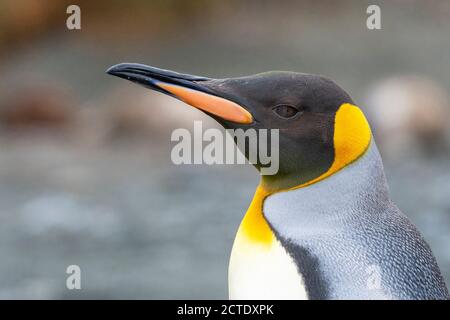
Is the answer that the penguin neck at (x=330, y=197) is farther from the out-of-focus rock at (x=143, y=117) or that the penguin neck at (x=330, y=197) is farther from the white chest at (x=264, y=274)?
the out-of-focus rock at (x=143, y=117)

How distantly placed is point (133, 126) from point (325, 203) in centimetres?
527

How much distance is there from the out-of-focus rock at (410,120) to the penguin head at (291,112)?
16.8ft

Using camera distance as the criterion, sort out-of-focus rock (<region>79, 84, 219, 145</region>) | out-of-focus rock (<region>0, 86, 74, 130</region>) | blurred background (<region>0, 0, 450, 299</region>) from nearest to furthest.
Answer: blurred background (<region>0, 0, 450, 299</region>) < out-of-focus rock (<region>79, 84, 219, 145</region>) < out-of-focus rock (<region>0, 86, 74, 130</region>)

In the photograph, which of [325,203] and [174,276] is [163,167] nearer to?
[174,276]

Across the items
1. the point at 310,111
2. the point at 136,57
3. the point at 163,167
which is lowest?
the point at 163,167

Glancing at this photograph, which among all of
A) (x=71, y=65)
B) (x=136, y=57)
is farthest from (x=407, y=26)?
(x=71, y=65)

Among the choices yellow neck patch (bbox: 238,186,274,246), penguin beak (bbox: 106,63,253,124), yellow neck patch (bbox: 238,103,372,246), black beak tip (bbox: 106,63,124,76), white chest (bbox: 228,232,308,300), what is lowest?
white chest (bbox: 228,232,308,300)

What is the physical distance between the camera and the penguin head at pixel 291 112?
1283 millimetres

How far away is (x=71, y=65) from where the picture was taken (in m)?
8.22

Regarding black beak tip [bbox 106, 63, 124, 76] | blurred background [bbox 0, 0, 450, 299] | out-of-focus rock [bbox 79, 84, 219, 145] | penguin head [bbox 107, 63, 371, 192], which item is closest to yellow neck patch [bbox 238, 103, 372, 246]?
penguin head [bbox 107, 63, 371, 192]

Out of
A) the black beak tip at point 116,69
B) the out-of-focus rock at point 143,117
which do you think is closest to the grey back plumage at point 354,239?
the black beak tip at point 116,69

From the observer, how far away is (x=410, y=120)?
6352mm

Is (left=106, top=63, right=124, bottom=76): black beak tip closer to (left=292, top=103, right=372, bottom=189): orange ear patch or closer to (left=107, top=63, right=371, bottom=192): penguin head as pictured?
(left=107, top=63, right=371, bottom=192): penguin head

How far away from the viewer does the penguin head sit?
1.28m
